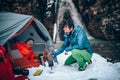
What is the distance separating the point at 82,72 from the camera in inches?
228

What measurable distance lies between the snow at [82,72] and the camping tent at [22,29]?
1108 millimetres

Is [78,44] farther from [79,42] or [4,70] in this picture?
[4,70]

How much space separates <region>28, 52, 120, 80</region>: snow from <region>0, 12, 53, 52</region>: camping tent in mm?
1108

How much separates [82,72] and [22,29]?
7.23ft

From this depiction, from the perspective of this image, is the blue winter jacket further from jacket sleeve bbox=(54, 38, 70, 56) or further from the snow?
the snow

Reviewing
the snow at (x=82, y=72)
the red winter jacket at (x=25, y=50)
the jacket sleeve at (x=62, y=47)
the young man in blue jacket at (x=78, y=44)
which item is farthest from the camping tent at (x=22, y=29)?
the young man in blue jacket at (x=78, y=44)

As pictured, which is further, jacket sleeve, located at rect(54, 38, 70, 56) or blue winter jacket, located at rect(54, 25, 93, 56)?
jacket sleeve, located at rect(54, 38, 70, 56)

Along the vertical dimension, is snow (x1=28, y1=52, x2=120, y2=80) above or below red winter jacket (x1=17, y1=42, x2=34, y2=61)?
below

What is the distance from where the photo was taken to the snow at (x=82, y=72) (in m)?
5.46

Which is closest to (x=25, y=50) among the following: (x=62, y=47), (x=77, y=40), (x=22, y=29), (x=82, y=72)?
(x=22, y=29)

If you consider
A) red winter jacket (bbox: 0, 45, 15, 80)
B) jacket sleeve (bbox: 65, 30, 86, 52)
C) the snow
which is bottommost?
the snow

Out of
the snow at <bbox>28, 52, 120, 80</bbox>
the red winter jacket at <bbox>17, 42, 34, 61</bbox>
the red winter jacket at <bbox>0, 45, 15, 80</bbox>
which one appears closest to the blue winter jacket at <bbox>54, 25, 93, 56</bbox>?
the snow at <bbox>28, 52, 120, 80</bbox>

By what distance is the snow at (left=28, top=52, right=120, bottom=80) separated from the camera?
5.46 metres

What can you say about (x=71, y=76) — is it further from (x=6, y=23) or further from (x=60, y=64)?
(x=6, y=23)
